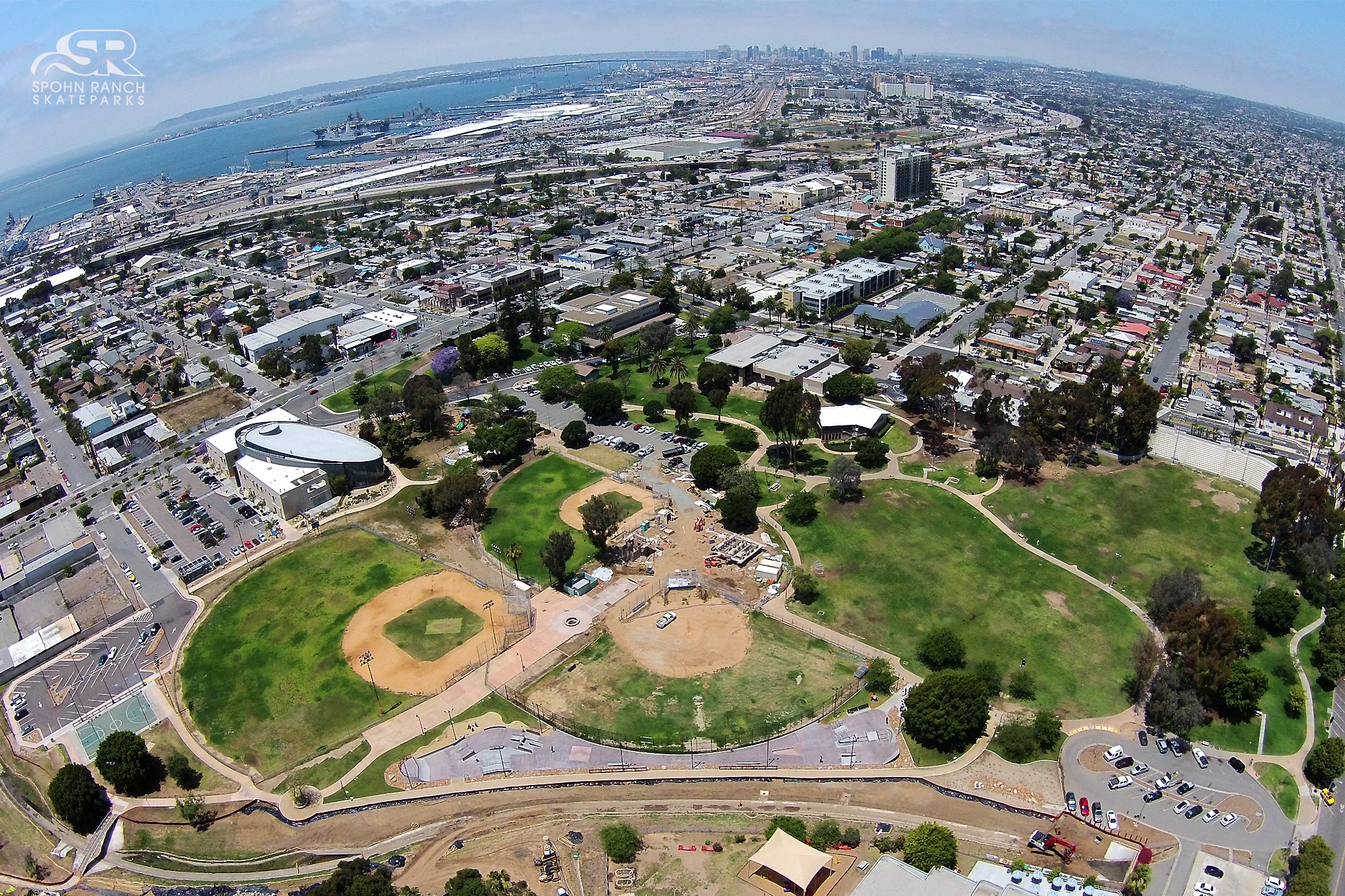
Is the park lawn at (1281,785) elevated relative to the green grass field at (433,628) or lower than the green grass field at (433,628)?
lower

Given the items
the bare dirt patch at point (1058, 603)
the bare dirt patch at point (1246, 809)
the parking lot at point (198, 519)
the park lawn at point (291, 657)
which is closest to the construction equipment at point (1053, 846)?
the bare dirt patch at point (1246, 809)

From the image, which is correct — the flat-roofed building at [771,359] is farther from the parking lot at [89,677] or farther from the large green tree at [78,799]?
the large green tree at [78,799]

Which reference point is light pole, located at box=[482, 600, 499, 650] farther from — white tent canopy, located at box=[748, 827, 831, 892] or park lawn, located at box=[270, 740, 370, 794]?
white tent canopy, located at box=[748, 827, 831, 892]

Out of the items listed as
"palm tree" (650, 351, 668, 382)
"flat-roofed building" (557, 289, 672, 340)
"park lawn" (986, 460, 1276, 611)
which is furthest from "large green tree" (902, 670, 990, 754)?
"flat-roofed building" (557, 289, 672, 340)

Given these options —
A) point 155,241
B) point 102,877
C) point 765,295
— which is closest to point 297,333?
point 765,295

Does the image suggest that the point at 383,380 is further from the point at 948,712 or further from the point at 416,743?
the point at 948,712

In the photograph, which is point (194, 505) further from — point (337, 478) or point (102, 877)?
point (102, 877)
